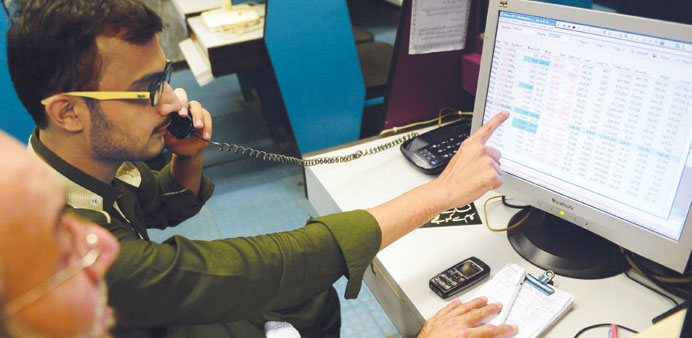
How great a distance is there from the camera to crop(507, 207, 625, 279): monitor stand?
0.85 meters

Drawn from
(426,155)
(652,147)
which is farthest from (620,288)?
(426,155)

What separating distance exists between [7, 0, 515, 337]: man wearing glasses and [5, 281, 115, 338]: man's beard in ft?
1.12

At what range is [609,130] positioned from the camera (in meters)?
0.76

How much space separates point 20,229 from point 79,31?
621mm

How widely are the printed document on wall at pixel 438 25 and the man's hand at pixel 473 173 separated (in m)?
0.48

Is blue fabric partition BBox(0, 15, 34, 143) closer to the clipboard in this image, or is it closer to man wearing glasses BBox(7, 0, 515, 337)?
man wearing glasses BBox(7, 0, 515, 337)

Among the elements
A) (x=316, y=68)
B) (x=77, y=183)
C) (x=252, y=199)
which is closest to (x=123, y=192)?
(x=77, y=183)

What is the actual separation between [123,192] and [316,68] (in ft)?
4.60

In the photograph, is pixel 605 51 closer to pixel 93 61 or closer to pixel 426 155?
pixel 426 155

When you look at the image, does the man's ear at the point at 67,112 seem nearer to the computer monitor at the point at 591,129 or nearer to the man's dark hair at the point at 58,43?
the man's dark hair at the point at 58,43

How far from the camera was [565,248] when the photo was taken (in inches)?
35.0

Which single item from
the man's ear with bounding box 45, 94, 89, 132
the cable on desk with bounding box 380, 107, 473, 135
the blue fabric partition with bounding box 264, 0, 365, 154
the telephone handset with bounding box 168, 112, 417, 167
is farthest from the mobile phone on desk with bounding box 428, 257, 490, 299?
the blue fabric partition with bounding box 264, 0, 365, 154

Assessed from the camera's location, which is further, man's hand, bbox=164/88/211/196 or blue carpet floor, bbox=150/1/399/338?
blue carpet floor, bbox=150/1/399/338

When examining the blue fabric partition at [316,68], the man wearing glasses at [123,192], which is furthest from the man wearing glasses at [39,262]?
the blue fabric partition at [316,68]
